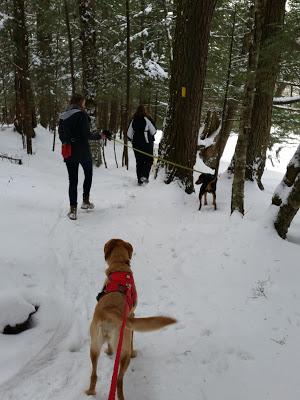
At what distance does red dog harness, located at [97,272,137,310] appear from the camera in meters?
3.38

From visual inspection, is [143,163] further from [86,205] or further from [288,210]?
[288,210]

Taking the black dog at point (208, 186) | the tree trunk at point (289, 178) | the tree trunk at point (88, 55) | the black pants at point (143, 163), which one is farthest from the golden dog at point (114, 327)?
the tree trunk at point (88, 55)

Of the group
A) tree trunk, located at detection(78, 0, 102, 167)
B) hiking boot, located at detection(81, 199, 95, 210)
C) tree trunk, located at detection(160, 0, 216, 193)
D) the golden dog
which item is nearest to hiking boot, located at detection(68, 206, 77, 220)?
hiking boot, located at detection(81, 199, 95, 210)

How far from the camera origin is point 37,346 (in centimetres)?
371

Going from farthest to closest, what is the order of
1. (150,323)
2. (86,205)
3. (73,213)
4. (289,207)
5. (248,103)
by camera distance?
(86,205) < (73,213) < (248,103) < (289,207) < (150,323)

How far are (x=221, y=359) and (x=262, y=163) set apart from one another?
7.06 m

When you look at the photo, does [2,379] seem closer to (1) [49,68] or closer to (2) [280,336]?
(2) [280,336]

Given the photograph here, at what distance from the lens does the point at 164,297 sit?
4852 millimetres

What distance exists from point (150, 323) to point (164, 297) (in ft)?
6.94

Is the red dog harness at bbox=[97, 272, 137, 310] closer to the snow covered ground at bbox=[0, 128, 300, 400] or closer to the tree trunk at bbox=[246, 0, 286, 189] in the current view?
the snow covered ground at bbox=[0, 128, 300, 400]

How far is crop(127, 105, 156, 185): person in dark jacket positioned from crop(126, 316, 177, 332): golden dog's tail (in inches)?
293

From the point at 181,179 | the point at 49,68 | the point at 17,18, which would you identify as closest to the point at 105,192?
the point at 181,179

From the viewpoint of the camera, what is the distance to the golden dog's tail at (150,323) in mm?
2723

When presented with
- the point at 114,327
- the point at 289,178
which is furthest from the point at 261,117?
the point at 114,327
